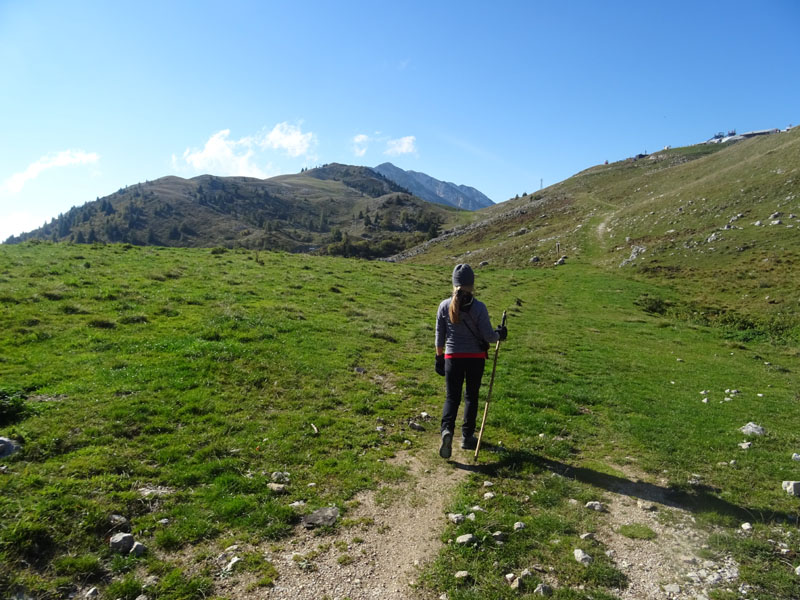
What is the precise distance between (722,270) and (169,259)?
154ft

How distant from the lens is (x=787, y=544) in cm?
654

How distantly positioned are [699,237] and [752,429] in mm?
42386

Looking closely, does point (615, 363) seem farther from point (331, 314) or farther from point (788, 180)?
point (788, 180)

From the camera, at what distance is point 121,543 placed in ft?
19.9

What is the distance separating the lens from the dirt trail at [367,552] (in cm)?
566

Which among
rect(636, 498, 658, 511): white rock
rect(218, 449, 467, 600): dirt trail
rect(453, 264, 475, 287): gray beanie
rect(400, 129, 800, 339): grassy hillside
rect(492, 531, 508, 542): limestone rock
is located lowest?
rect(636, 498, 658, 511): white rock

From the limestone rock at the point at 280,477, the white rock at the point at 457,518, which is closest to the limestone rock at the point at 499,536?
the white rock at the point at 457,518

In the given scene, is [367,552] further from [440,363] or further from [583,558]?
[440,363]

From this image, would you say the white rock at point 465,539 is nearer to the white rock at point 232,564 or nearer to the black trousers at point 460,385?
the black trousers at point 460,385

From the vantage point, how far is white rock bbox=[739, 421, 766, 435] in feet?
36.6

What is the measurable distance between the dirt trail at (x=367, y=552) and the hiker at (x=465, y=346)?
172 centimetres

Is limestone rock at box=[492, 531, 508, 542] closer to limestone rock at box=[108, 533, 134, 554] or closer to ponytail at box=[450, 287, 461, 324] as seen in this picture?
ponytail at box=[450, 287, 461, 324]

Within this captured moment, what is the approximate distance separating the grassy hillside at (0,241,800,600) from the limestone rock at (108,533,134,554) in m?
0.14

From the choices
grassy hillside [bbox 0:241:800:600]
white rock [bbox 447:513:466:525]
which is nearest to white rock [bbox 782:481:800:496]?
grassy hillside [bbox 0:241:800:600]
